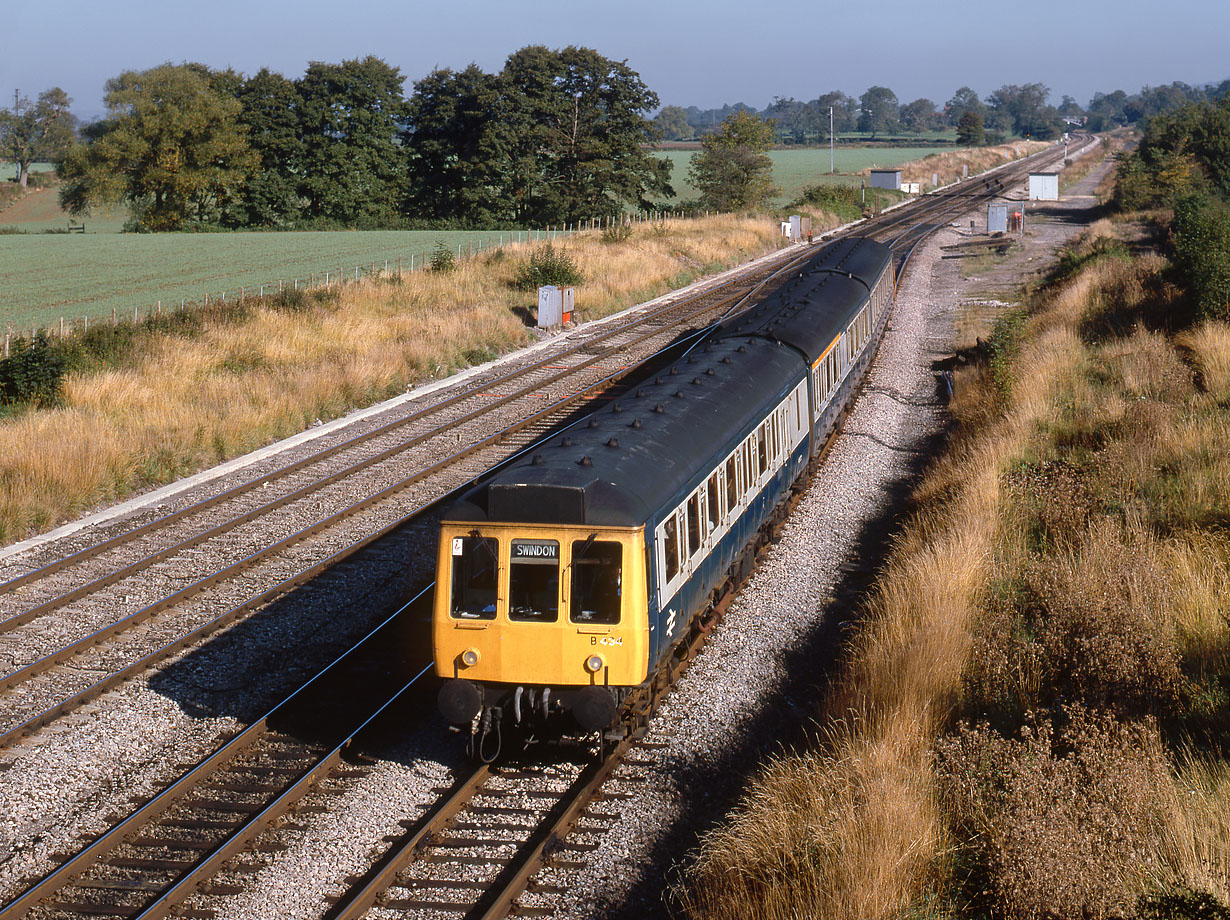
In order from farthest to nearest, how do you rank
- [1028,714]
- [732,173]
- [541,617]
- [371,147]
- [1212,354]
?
[371,147] < [732,173] < [1212,354] < [541,617] < [1028,714]

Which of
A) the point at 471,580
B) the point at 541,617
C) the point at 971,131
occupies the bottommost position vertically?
the point at 541,617

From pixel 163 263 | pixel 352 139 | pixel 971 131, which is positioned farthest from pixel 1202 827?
pixel 971 131

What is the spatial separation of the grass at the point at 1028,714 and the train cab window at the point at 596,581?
65.9 inches

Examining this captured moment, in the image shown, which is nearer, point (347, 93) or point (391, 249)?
point (391, 249)

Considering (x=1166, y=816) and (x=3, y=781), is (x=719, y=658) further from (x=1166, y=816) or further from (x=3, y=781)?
(x=3, y=781)

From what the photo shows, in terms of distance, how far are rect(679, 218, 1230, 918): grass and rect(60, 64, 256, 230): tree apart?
69.5m

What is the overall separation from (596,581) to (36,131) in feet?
429

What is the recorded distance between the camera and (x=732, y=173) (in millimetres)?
68062

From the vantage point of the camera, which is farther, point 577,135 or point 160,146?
point 160,146

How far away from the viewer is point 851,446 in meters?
19.8

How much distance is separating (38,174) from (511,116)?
234 feet

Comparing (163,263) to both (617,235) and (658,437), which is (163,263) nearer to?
(617,235)

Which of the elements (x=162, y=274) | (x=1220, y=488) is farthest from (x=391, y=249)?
(x=1220, y=488)

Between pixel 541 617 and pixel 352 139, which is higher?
pixel 352 139
